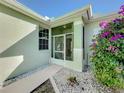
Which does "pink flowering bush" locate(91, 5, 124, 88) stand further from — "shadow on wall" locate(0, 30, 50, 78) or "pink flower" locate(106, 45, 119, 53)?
"shadow on wall" locate(0, 30, 50, 78)

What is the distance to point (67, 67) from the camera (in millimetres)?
9133

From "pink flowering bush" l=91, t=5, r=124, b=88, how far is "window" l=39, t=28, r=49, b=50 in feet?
19.4

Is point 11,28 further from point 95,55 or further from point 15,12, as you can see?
point 95,55

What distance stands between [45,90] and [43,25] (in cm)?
698

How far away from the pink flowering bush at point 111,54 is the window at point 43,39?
5926 millimetres

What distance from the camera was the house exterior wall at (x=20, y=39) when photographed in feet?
19.3

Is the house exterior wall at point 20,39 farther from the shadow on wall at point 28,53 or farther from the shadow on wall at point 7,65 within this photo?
the shadow on wall at point 7,65

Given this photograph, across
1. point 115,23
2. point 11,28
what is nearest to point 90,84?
point 115,23

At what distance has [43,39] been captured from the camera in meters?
10.3

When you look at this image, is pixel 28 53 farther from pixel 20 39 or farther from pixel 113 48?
pixel 113 48

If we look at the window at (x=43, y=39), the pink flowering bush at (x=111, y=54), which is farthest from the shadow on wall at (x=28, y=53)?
the pink flowering bush at (x=111, y=54)

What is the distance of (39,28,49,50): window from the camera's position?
983 cm

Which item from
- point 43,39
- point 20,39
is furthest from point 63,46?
point 20,39

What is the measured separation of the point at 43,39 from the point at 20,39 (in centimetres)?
345
